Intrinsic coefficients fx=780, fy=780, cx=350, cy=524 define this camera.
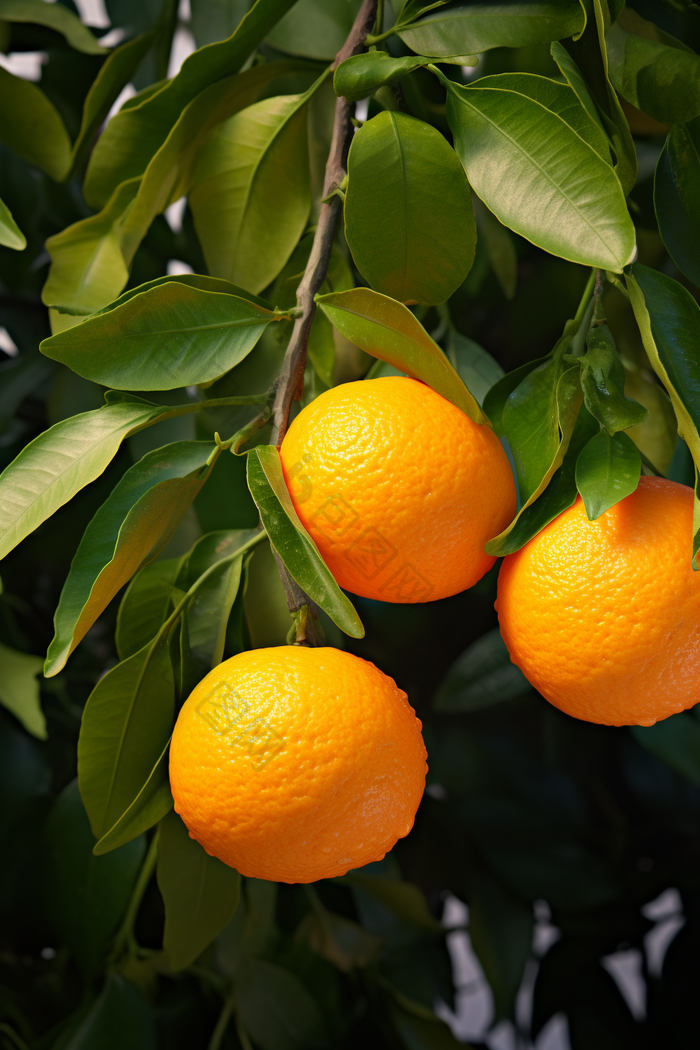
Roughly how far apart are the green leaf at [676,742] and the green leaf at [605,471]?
1.53ft

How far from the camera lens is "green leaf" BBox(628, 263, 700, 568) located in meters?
0.31

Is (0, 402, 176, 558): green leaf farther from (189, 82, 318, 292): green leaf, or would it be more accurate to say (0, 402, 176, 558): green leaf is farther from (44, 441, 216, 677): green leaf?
(189, 82, 318, 292): green leaf

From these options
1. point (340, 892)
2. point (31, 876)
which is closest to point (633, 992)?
point (340, 892)

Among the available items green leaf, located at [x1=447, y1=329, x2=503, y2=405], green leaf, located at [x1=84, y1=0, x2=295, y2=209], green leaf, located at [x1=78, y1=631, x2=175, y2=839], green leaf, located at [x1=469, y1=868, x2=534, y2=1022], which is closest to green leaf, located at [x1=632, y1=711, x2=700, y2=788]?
green leaf, located at [x1=469, y1=868, x2=534, y2=1022]

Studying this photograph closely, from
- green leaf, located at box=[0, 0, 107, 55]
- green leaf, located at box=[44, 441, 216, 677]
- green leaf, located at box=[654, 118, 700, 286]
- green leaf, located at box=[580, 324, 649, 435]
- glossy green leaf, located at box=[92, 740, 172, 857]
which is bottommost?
glossy green leaf, located at box=[92, 740, 172, 857]

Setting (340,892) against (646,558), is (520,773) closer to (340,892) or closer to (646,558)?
(340,892)

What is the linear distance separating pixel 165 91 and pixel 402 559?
307mm

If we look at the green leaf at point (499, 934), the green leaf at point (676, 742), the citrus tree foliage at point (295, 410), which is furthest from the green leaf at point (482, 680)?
the green leaf at point (499, 934)

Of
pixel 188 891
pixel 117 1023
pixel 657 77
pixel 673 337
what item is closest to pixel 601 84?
pixel 657 77

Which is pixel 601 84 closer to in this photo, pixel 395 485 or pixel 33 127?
pixel 395 485

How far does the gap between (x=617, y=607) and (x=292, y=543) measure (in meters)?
0.14

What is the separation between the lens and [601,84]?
37cm

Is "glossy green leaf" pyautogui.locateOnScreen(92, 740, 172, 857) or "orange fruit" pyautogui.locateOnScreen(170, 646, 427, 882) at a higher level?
"orange fruit" pyautogui.locateOnScreen(170, 646, 427, 882)

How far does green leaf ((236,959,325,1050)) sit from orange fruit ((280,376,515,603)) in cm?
55
